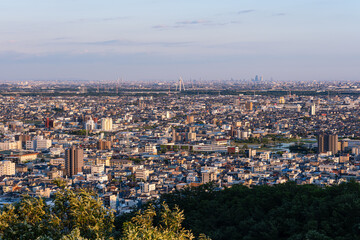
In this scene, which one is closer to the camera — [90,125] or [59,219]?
[59,219]

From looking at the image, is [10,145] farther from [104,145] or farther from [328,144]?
[328,144]

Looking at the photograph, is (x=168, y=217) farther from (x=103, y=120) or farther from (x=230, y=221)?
(x=103, y=120)

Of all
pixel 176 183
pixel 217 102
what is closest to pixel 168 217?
pixel 176 183

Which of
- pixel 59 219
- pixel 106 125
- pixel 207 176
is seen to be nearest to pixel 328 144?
pixel 207 176

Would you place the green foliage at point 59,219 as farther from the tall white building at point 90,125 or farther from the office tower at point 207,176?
the tall white building at point 90,125

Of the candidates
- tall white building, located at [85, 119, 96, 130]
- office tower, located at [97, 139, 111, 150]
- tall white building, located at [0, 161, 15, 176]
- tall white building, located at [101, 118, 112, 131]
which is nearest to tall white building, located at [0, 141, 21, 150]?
office tower, located at [97, 139, 111, 150]

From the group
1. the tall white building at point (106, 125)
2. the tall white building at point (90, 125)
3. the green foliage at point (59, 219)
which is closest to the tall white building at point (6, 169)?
the green foliage at point (59, 219)
